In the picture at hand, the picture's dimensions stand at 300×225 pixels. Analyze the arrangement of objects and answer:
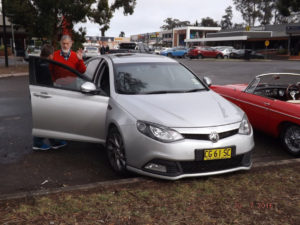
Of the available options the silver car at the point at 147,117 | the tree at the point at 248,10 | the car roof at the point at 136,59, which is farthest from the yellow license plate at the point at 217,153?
the tree at the point at 248,10

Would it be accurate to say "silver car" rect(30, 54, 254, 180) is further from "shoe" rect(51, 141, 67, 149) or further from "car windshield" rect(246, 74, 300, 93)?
"car windshield" rect(246, 74, 300, 93)

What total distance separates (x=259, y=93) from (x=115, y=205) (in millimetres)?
4021

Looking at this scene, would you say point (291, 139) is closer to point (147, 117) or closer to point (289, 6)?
point (147, 117)

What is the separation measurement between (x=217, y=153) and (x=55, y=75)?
276 centimetres

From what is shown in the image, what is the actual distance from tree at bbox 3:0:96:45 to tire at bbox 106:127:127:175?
1863cm

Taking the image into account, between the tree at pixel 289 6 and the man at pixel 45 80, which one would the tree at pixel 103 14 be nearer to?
the tree at pixel 289 6

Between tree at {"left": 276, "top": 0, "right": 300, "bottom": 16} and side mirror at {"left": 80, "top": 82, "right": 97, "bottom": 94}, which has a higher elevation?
tree at {"left": 276, "top": 0, "right": 300, "bottom": 16}

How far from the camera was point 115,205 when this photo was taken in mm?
3529

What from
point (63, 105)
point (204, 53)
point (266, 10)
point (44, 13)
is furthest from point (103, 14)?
point (266, 10)

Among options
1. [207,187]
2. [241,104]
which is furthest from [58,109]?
[241,104]

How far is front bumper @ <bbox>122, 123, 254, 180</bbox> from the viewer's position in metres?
3.91

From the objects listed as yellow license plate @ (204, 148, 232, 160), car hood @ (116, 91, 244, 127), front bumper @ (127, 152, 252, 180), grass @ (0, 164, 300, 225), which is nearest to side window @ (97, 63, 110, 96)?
car hood @ (116, 91, 244, 127)

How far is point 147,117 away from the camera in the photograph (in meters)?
4.13

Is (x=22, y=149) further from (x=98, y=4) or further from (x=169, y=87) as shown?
(x=98, y=4)
